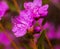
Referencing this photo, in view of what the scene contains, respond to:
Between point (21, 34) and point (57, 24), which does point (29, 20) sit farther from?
point (57, 24)

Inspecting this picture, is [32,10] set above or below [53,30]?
above

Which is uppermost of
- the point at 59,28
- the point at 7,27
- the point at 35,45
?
the point at 35,45

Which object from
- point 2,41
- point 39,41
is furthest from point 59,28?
point 39,41

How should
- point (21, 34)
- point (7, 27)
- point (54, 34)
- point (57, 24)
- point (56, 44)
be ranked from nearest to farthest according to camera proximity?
point (21, 34) → point (7, 27) → point (56, 44) → point (54, 34) → point (57, 24)

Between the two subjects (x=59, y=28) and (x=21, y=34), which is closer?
(x=21, y=34)
